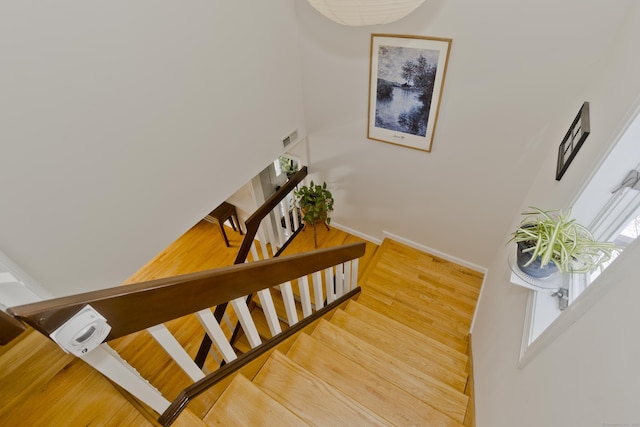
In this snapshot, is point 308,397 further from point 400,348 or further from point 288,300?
point 400,348

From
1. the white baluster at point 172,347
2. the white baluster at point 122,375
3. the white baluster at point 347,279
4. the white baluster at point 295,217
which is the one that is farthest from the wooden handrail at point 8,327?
the white baluster at point 295,217

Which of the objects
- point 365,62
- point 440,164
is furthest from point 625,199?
point 365,62

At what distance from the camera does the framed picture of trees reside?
2320 millimetres

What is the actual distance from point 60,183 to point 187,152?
2.48 ft

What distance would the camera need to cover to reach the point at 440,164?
2850 mm

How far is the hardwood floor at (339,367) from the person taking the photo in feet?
3.60

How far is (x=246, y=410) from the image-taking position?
125cm

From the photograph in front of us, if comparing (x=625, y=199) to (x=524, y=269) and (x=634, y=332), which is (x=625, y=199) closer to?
(x=524, y=269)

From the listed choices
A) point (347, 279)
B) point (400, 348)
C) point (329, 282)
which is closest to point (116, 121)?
point (329, 282)

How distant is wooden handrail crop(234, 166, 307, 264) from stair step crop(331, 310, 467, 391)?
1.04 m

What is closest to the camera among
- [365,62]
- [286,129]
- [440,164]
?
[365,62]

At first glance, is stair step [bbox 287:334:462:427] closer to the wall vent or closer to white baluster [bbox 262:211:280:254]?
white baluster [bbox 262:211:280:254]

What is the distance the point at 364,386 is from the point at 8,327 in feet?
5.04

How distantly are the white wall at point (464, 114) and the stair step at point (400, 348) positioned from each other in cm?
142
